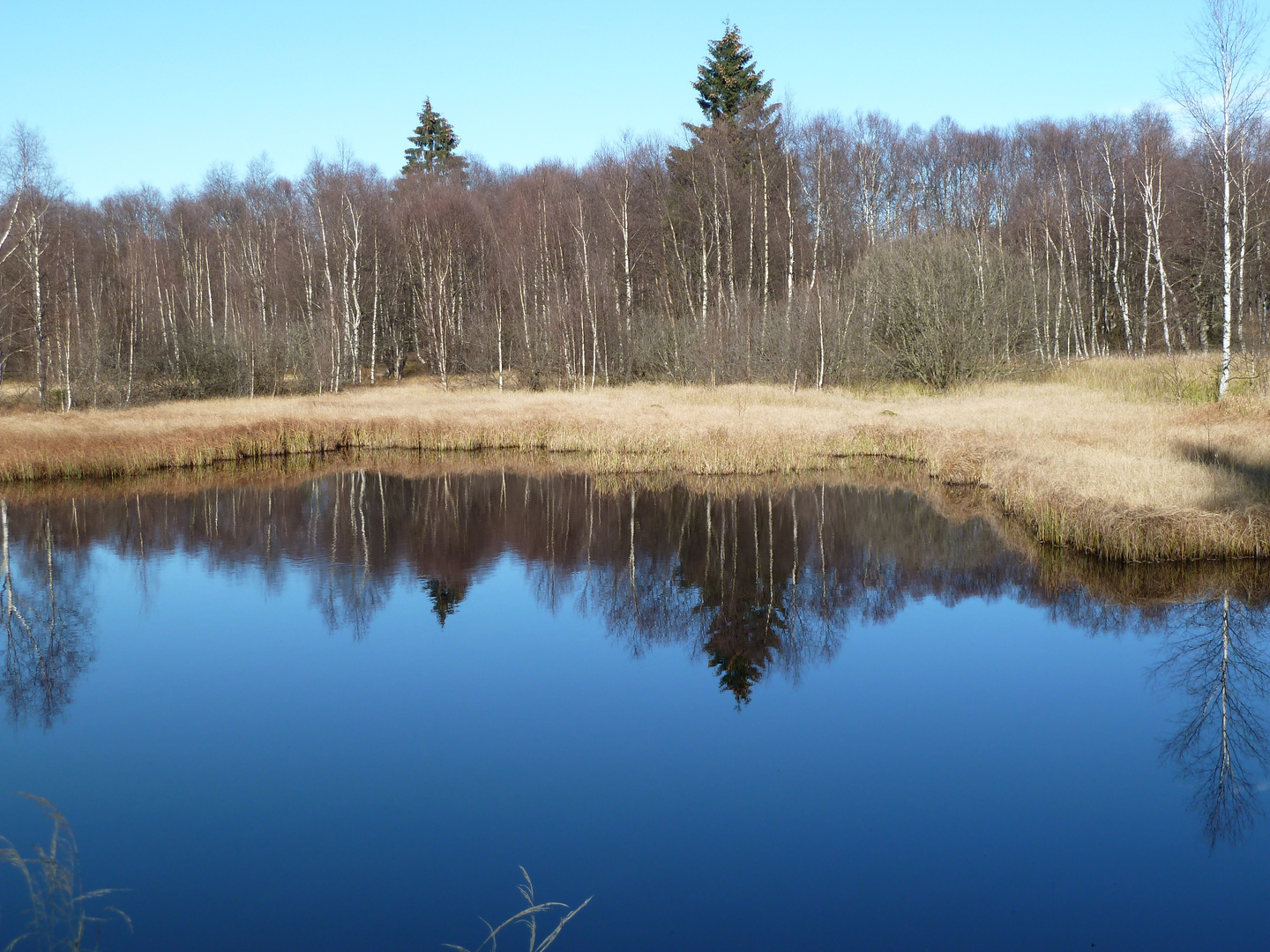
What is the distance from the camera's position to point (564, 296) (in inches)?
1200

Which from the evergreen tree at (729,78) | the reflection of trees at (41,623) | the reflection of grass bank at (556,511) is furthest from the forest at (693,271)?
the reflection of trees at (41,623)

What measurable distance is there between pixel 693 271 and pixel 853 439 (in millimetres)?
13960

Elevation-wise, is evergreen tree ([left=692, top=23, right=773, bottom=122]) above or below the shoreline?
above

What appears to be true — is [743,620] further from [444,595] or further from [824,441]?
[824,441]

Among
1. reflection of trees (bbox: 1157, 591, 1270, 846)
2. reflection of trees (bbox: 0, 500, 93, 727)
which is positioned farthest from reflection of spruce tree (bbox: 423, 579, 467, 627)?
reflection of trees (bbox: 1157, 591, 1270, 846)

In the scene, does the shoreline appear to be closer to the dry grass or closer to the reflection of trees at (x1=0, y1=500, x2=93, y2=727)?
the dry grass

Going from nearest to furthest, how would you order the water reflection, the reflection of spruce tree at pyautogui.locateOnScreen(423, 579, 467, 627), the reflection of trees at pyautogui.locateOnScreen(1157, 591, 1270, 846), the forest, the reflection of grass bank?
1. the reflection of trees at pyautogui.locateOnScreen(1157, 591, 1270, 846)
2. the water reflection
3. the reflection of spruce tree at pyautogui.locateOnScreen(423, 579, 467, 627)
4. the reflection of grass bank
5. the forest

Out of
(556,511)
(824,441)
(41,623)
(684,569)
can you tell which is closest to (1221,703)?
(684,569)

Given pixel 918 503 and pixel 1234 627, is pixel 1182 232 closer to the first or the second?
pixel 918 503

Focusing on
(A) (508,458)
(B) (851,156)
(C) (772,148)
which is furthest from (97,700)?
(B) (851,156)

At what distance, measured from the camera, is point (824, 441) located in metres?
18.6

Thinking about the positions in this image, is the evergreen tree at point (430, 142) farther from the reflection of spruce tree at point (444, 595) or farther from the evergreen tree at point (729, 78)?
the reflection of spruce tree at point (444, 595)

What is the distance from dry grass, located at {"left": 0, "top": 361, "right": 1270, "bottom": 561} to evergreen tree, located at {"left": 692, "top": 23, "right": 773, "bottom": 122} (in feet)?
40.5

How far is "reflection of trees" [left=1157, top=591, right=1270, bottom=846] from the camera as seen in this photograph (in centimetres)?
589
